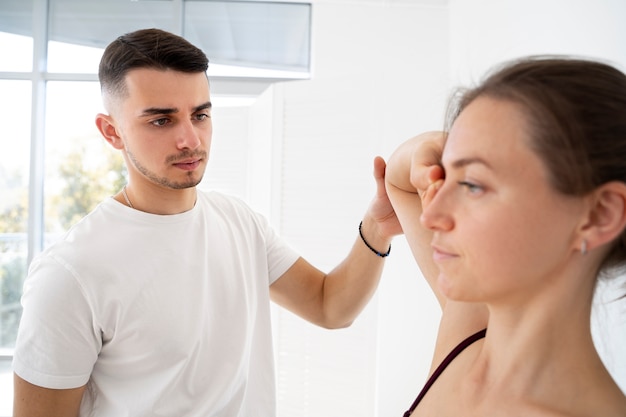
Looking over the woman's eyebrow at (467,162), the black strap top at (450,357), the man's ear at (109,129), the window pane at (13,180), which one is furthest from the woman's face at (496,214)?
the window pane at (13,180)

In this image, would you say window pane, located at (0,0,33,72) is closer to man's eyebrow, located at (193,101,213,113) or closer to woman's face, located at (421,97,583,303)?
man's eyebrow, located at (193,101,213,113)

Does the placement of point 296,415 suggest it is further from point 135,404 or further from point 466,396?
point 466,396

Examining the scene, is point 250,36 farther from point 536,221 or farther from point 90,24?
point 536,221

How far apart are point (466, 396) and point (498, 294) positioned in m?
0.19

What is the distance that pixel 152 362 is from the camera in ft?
4.51

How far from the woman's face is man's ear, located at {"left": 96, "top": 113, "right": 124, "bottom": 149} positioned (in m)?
1.09

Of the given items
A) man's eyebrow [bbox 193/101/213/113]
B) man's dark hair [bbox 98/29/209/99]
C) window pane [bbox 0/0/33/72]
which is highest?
window pane [bbox 0/0/33/72]

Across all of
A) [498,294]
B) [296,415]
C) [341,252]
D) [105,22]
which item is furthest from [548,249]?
[105,22]

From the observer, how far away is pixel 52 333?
128 centimetres

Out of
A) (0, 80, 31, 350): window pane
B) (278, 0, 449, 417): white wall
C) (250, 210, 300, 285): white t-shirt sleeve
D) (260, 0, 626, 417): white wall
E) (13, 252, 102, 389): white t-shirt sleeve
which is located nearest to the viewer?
(13, 252, 102, 389): white t-shirt sleeve

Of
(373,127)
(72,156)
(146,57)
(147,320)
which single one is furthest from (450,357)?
(72,156)

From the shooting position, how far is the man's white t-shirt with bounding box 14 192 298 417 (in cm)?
129

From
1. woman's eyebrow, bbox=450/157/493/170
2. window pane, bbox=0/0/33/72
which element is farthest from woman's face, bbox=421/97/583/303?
window pane, bbox=0/0/33/72

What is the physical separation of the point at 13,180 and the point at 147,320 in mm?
3512
